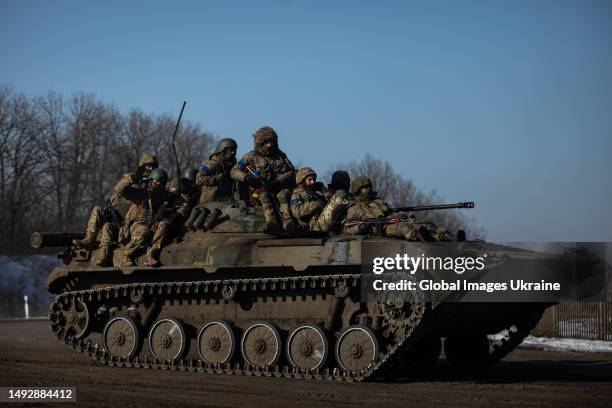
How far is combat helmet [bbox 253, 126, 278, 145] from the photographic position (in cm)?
2203

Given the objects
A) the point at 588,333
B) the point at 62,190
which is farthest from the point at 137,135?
the point at 588,333

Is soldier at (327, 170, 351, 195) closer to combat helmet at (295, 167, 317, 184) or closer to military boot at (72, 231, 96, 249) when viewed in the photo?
combat helmet at (295, 167, 317, 184)

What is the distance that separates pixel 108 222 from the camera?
72.1 ft

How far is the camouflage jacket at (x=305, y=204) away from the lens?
2041cm

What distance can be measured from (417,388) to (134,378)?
5241 mm

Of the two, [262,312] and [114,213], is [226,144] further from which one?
[262,312]

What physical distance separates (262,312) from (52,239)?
17.9 feet

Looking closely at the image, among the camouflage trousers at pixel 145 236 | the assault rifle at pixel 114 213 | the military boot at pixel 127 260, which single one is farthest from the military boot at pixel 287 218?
the assault rifle at pixel 114 213

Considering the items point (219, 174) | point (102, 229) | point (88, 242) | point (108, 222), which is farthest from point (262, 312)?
point (88, 242)

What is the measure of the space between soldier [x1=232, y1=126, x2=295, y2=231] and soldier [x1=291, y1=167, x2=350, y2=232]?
0.25 meters

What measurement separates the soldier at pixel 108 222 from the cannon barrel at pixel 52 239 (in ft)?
0.97

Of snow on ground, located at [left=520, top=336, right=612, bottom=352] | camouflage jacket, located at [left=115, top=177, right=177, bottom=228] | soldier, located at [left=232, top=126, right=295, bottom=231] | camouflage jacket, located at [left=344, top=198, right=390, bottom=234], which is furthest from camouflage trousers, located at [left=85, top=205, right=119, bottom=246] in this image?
snow on ground, located at [left=520, top=336, right=612, bottom=352]

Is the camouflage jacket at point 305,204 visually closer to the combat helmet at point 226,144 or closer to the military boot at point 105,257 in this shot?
the combat helmet at point 226,144

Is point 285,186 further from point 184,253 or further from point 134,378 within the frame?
point 134,378
